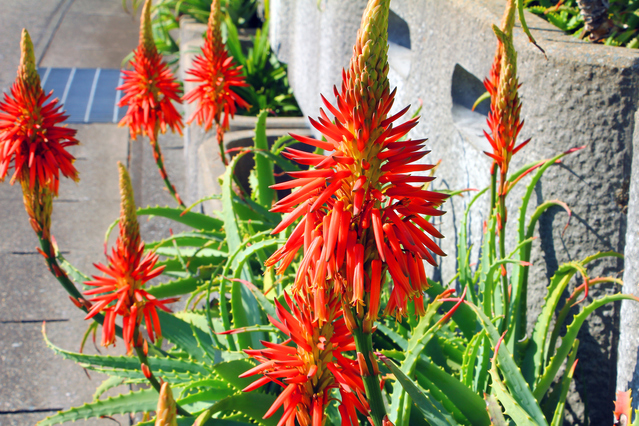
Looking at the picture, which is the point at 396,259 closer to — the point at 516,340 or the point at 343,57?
the point at 516,340

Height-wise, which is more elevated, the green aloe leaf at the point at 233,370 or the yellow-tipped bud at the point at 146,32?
the yellow-tipped bud at the point at 146,32

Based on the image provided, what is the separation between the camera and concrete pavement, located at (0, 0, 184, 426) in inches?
88.0

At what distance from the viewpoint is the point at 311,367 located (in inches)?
27.8

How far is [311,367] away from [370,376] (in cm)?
8

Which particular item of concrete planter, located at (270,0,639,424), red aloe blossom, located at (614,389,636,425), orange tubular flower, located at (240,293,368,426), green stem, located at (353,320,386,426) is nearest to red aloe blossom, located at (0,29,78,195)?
orange tubular flower, located at (240,293,368,426)

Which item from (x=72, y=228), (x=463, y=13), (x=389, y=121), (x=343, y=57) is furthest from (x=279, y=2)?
(x=389, y=121)

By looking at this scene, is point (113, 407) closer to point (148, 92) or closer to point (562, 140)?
point (148, 92)

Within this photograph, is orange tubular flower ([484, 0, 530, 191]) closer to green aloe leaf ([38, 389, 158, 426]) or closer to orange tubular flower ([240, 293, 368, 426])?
orange tubular flower ([240, 293, 368, 426])

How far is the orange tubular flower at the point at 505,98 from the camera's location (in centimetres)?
105

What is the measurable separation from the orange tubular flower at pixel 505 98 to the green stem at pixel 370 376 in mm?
560

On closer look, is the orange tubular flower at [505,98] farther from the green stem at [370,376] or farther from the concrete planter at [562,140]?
the green stem at [370,376]

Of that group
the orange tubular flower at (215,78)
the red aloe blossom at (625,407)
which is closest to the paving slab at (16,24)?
the orange tubular flower at (215,78)

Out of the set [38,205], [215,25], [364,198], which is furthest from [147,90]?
[364,198]

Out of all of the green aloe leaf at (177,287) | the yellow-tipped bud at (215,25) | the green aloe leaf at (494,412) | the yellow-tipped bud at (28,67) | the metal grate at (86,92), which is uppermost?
the yellow-tipped bud at (215,25)
